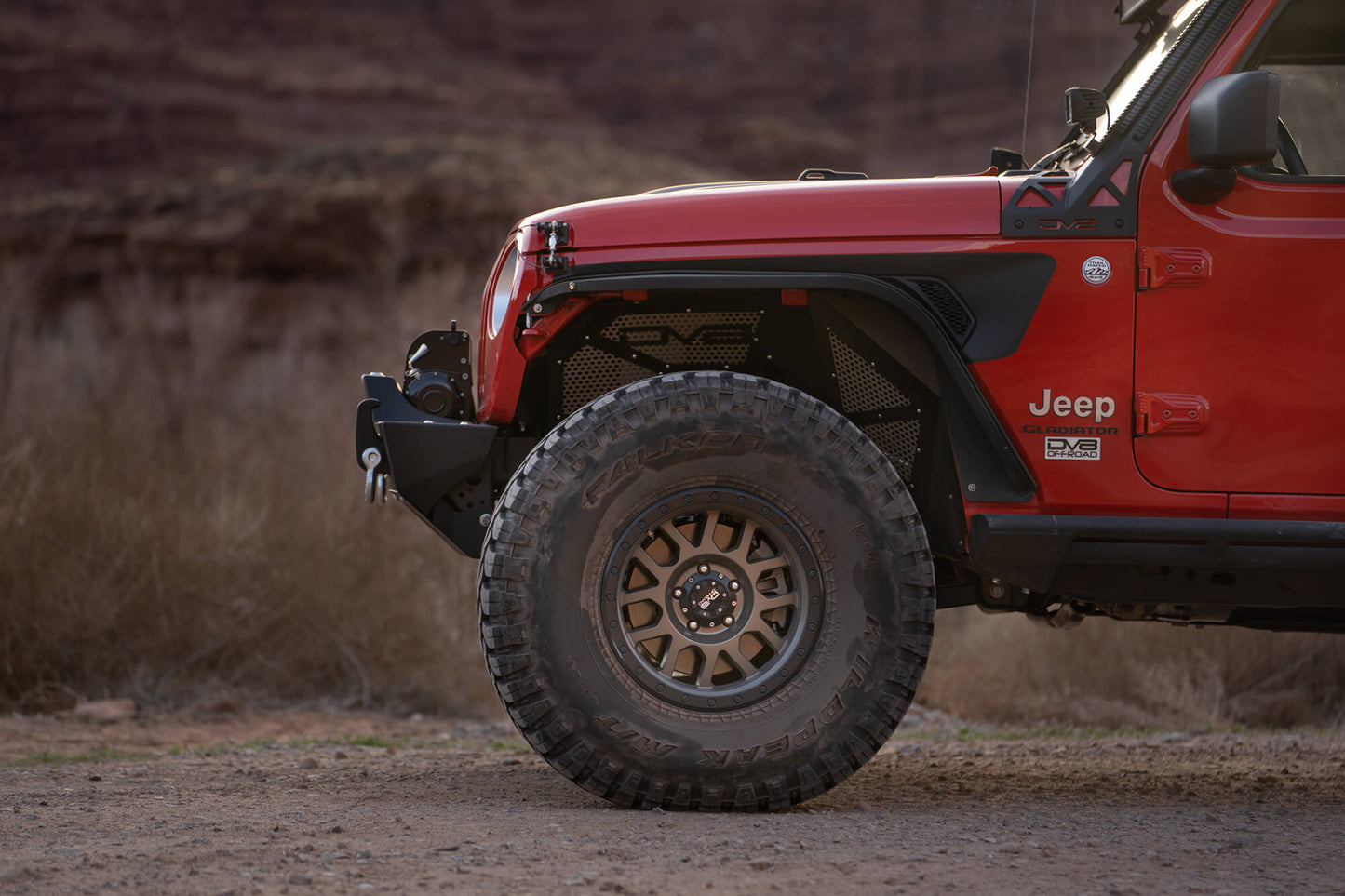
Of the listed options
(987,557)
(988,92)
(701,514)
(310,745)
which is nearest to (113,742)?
(310,745)

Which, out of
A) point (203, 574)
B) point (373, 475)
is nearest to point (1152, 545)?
point (373, 475)

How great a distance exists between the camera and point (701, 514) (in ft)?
12.8

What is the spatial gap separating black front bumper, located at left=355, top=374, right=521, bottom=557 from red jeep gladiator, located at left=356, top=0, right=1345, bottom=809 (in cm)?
1

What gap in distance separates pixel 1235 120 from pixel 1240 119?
14 millimetres

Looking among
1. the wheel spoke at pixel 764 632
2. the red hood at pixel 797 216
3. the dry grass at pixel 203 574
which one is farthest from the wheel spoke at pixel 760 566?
the dry grass at pixel 203 574

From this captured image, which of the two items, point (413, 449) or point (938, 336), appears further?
point (413, 449)

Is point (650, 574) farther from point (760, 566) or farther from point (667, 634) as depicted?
point (760, 566)

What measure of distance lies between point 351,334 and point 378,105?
1034 centimetres

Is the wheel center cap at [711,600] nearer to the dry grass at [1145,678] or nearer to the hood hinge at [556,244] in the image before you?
the hood hinge at [556,244]

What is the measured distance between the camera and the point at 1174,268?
3.86 metres

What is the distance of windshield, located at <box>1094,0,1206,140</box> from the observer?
4117 millimetres

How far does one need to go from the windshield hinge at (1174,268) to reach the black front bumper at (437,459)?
212cm

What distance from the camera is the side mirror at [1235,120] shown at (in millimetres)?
3639

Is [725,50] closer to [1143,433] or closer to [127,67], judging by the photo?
[127,67]
